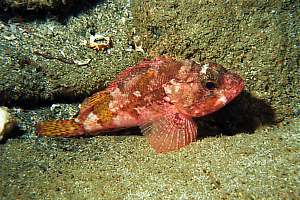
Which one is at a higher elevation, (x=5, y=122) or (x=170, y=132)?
(x=170, y=132)

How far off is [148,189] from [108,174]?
0.54 m

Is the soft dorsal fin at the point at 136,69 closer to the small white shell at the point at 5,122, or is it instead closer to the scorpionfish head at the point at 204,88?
the scorpionfish head at the point at 204,88

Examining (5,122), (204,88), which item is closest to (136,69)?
(204,88)

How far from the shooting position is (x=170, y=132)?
13.0 ft

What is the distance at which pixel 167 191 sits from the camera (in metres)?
2.99

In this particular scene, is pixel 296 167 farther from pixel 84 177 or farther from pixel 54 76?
pixel 54 76

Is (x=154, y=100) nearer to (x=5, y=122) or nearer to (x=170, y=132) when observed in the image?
(x=170, y=132)

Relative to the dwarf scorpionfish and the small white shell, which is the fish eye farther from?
the small white shell

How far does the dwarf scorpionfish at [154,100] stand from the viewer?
4078mm

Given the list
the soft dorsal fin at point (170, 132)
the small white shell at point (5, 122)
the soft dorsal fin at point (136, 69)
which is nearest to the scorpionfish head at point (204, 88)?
the soft dorsal fin at point (170, 132)

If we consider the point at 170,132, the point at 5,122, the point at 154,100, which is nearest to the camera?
the point at 5,122

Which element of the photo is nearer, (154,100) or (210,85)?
(210,85)

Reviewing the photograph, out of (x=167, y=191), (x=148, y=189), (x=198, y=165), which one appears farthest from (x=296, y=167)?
(x=148, y=189)

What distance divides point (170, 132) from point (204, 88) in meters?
0.78
